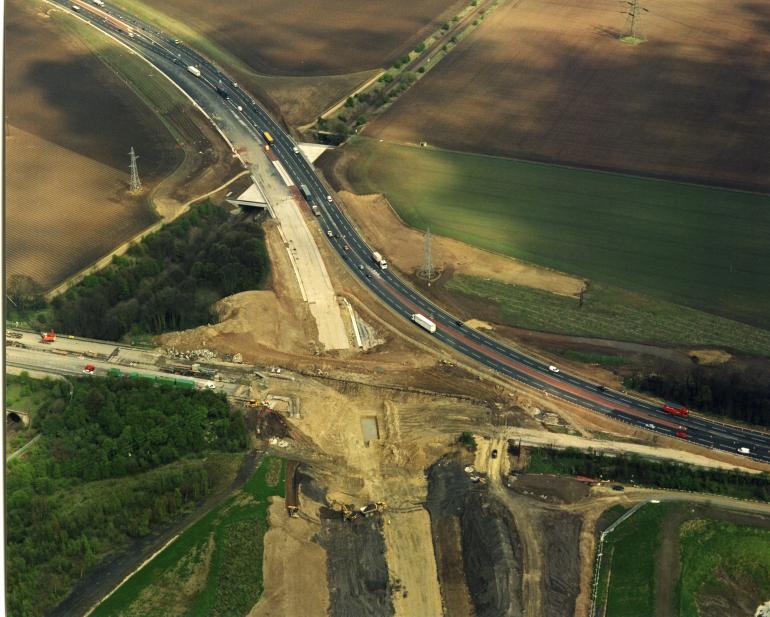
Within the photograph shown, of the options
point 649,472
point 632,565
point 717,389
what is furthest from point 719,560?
point 717,389

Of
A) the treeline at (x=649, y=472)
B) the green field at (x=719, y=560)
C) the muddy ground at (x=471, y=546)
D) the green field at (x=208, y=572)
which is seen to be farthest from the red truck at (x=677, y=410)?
the green field at (x=208, y=572)

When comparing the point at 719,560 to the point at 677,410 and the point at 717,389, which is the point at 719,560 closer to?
the point at 677,410

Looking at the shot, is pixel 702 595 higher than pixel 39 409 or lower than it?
lower

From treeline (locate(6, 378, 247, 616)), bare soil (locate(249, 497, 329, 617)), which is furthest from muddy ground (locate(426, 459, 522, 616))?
treeline (locate(6, 378, 247, 616))

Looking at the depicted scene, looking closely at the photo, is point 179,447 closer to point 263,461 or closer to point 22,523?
point 263,461

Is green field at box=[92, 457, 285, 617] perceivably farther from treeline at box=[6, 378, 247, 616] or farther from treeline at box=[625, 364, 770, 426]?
treeline at box=[625, 364, 770, 426]

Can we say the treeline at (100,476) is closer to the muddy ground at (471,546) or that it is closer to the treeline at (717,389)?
the muddy ground at (471,546)

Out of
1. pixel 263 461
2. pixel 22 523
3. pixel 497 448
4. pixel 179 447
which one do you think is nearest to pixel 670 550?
pixel 497 448
